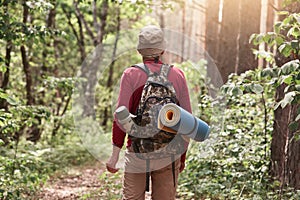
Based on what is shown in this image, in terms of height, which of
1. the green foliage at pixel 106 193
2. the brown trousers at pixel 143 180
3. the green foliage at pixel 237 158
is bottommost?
the green foliage at pixel 106 193

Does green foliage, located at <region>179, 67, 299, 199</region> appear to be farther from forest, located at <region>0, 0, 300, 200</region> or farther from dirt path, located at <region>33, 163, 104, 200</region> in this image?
dirt path, located at <region>33, 163, 104, 200</region>

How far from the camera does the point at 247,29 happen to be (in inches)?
468

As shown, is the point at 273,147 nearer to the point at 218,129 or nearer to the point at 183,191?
the point at 218,129

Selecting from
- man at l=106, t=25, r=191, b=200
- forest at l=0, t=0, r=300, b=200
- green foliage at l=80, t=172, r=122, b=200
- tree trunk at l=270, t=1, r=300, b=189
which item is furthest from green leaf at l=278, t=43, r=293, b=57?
green foliage at l=80, t=172, r=122, b=200

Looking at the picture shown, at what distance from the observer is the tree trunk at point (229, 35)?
13.0 meters

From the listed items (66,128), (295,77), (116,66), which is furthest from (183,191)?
(116,66)

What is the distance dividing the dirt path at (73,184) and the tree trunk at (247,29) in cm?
404

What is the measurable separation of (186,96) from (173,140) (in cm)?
38

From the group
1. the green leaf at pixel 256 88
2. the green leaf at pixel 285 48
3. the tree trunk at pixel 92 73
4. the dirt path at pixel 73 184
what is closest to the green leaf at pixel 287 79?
the green leaf at pixel 285 48

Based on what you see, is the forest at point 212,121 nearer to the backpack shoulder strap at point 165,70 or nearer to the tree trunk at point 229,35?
the tree trunk at point 229,35

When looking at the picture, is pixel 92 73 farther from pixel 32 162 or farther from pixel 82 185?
pixel 32 162

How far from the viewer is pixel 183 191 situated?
8078 mm

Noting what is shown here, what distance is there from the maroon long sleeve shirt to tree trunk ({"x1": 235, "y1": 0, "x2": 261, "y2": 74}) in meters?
7.56

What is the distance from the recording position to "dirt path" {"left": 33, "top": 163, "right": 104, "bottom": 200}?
8945mm
